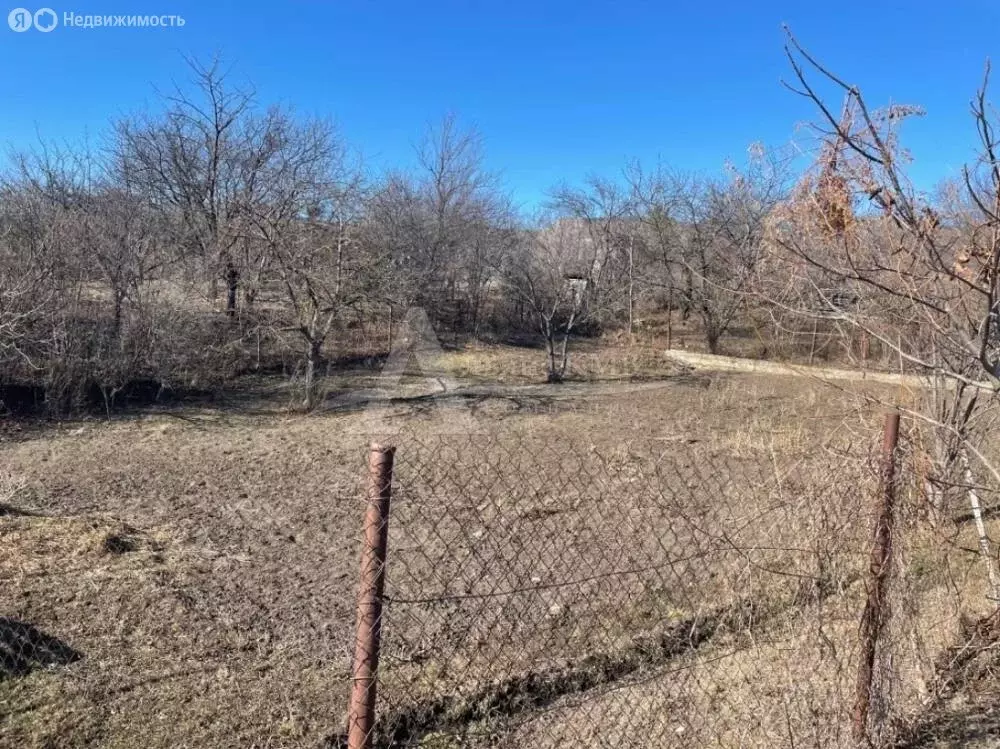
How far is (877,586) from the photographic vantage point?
93.6 inches

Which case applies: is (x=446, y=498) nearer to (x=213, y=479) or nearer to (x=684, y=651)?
(x=213, y=479)

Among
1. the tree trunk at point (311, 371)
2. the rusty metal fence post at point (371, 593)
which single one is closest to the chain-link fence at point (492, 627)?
the rusty metal fence post at point (371, 593)

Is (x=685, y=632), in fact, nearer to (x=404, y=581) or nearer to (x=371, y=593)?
(x=404, y=581)

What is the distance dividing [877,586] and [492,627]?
1.83 metres

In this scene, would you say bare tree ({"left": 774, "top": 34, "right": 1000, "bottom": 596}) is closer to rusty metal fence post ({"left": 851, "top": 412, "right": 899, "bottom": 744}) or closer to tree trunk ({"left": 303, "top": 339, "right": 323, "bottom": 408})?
rusty metal fence post ({"left": 851, "top": 412, "right": 899, "bottom": 744})

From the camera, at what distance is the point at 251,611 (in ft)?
12.3

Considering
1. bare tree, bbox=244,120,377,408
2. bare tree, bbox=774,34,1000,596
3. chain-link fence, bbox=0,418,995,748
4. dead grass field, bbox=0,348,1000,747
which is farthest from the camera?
bare tree, bbox=244,120,377,408

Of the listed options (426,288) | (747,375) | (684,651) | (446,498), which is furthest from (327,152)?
(684,651)

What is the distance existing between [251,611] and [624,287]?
15272 mm

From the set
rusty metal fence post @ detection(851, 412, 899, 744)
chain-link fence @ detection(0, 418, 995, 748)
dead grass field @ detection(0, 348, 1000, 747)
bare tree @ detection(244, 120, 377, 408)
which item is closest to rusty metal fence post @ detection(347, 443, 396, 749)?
chain-link fence @ detection(0, 418, 995, 748)

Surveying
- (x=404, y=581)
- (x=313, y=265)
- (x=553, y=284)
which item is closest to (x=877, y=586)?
(x=404, y=581)

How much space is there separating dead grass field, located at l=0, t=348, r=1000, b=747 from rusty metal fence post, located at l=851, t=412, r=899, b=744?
0.08m

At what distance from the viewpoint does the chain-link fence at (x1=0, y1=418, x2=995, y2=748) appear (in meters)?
2.56

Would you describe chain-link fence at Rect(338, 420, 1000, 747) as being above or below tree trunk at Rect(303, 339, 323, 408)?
below
